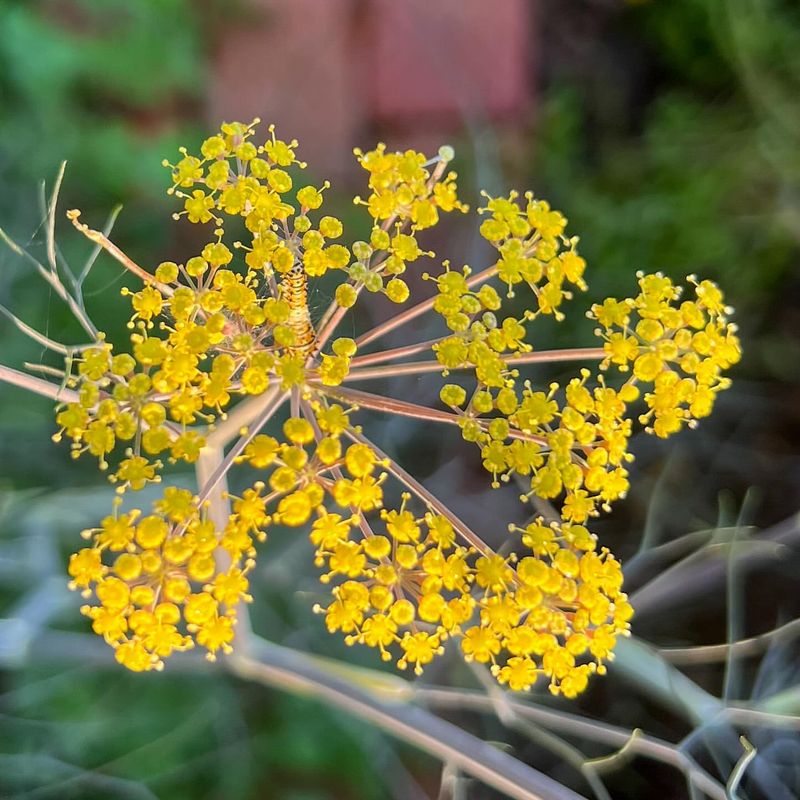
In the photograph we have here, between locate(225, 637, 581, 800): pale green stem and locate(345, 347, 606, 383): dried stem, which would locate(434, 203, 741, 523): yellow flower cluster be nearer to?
locate(345, 347, 606, 383): dried stem

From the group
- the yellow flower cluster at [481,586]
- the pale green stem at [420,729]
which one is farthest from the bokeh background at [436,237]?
the yellow flower cluster at [481,586]

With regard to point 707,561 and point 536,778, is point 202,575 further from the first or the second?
point 707,561

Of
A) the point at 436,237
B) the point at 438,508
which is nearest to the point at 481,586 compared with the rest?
the point at 438,508

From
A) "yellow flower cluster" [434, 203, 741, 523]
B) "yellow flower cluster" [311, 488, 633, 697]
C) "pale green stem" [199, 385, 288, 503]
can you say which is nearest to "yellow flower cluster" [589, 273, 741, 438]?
"yellow flower cluster" [434, 203, 741, 523]

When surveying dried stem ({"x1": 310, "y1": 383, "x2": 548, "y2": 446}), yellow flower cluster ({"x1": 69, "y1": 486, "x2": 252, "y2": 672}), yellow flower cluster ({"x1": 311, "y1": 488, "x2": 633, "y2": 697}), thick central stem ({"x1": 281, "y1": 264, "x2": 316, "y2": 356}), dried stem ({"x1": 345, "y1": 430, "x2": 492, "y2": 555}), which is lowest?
yellow flower cluster ({"x1": 69, "y1": 486, "x2": 252, "y2": 672})

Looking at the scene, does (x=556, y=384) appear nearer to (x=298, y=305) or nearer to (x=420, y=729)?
(x=298, y=305)

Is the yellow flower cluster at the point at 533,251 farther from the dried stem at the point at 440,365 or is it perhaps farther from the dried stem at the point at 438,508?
the dried stem at the point at 438,508
